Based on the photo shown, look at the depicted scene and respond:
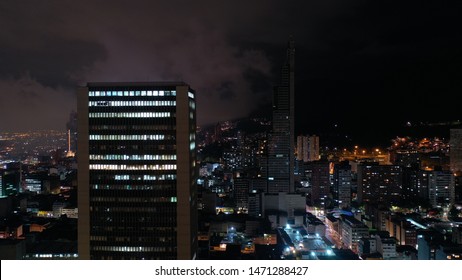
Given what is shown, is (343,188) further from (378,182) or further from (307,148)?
(307,148)

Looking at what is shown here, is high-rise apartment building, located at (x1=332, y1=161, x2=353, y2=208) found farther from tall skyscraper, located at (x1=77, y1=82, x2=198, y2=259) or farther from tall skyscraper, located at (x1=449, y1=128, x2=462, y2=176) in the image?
tall skyscraper, located at (x1=77, y1=82, x2=198, y2=259)

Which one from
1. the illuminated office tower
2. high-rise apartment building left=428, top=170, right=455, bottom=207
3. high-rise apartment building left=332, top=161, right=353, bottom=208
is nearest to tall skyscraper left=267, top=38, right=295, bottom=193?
high-rise apartment building left=332, top=161, right=353, bottom=208

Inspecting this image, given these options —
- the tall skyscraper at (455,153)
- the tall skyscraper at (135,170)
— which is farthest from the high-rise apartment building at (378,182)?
the tall skyscraper at (135,170)

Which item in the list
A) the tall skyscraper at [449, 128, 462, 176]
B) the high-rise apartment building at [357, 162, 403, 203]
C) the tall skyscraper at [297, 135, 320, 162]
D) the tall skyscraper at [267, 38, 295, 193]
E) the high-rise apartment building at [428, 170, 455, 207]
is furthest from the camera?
the tall skyscraper at [297, 135, 320, 162]

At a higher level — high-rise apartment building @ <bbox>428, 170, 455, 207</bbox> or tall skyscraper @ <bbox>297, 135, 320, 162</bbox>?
tall skyscraper @ <bbox>297, 135, 320, 162</bbox>
